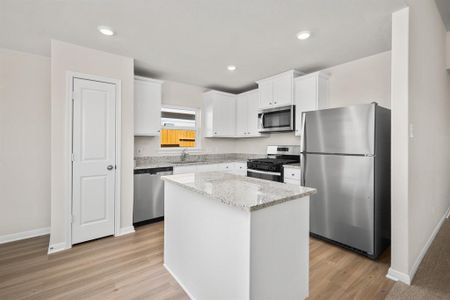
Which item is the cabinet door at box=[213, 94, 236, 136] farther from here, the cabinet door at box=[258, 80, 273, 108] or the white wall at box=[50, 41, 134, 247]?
the white wall at box=[50, 41, 134, 247]

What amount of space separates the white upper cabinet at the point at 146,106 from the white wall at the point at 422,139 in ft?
10.6

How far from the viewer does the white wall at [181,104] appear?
391 centimetres

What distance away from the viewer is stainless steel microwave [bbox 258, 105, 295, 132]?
141 inches

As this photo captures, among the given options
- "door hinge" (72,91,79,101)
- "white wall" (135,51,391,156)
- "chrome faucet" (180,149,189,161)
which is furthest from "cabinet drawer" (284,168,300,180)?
"door hinge" (72,91,79,101)

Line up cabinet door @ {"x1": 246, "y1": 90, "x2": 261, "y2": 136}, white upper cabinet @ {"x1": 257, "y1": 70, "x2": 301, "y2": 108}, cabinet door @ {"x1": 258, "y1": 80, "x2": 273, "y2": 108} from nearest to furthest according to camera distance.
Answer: white upper cabinet @ {"x1": 257, "y1": 70, "x2": 301, "y2": 108}, cabinet door @ {"x1": 258, "y1": 80, "x2": 273, "y2": 108}, cabinet door @ {"x1": 246, "y1": 90, "x2": 261, "y2": 136}

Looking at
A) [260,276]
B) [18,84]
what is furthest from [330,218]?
[18,84]

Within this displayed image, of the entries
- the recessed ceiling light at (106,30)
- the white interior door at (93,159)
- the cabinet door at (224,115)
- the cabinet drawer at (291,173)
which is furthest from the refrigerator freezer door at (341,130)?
the white interior door at (93,159)

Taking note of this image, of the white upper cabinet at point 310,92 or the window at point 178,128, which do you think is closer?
the white upper cabinet at point 310,92

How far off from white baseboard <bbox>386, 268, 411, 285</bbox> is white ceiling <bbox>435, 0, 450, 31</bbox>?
2973mm

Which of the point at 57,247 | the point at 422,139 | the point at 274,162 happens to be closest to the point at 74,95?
the point at 57,247

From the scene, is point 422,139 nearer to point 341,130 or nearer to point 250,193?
point 341,130

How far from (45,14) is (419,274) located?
4398 millimetres

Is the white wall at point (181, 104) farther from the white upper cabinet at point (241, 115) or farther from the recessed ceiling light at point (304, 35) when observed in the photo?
the recessed ceiling light at point (304, 35)

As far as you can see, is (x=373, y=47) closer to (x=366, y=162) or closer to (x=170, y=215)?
(x=366, y=162)
